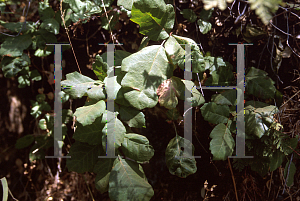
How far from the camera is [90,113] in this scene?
3.23 ft

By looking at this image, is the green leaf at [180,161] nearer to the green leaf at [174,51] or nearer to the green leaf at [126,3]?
the green leaf at [174,51]

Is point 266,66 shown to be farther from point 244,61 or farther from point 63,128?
point 63,128

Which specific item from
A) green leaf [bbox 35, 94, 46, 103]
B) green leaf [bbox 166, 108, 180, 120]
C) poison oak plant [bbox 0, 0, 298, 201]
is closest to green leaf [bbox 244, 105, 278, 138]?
poison oak plant [bbox 0, 0, 298, 201]

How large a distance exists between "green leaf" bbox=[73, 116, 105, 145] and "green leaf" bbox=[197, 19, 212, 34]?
34.1 inches

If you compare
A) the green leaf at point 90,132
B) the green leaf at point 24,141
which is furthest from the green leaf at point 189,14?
the green leaf at point 24,141

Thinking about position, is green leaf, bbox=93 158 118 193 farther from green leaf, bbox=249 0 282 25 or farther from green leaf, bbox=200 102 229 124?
green leaf, bbox=249 0 282 25

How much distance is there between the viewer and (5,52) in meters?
1.33

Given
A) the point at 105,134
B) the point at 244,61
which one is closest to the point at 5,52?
the point at 105,134

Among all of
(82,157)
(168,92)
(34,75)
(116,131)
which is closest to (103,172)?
(82,157)

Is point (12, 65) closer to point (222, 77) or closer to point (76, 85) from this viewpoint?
point (76, 85)

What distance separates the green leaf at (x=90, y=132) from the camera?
42.4 inches

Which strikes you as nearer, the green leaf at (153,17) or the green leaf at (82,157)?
the green leaf at (153,17)

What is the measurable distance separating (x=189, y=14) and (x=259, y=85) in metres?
0.62

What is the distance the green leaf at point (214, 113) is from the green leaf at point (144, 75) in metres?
0.31
